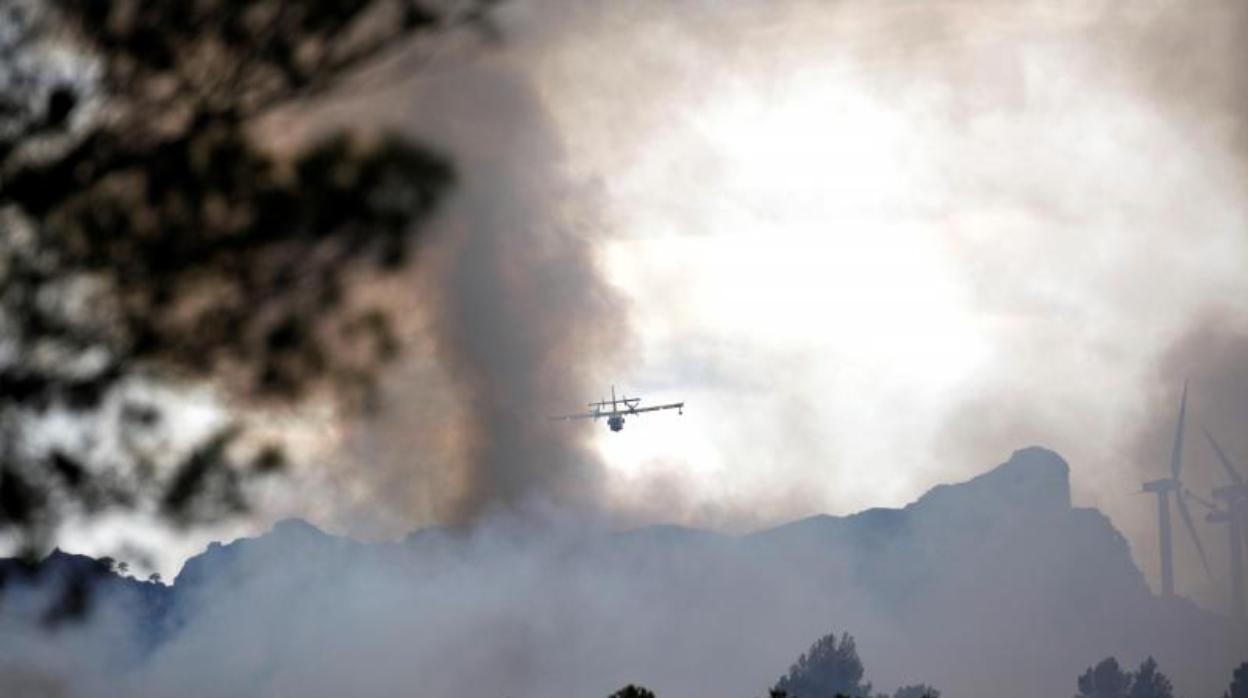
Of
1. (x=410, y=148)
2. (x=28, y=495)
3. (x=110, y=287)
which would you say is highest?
(x=410, y=148)

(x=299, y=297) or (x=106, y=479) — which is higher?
(x=299, y=297)

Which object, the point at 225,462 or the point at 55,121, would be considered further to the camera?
the point at 225,462

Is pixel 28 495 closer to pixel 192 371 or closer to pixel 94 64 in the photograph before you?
pixel 192 371

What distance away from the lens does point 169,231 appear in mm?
27703

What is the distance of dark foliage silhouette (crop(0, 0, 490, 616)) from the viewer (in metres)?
26.8

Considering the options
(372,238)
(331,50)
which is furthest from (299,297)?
(331,50)

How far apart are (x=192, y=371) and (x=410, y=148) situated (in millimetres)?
4377

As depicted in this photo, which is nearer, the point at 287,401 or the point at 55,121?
the point at 55,121

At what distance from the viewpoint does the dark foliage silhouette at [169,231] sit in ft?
88.0

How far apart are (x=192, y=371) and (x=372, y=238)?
314cm

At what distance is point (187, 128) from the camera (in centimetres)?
2742

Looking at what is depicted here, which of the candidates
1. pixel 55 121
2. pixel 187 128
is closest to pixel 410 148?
pixel 187 128

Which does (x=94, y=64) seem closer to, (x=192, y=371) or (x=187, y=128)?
(x=187, y=128)

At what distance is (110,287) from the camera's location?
89.5 ft
